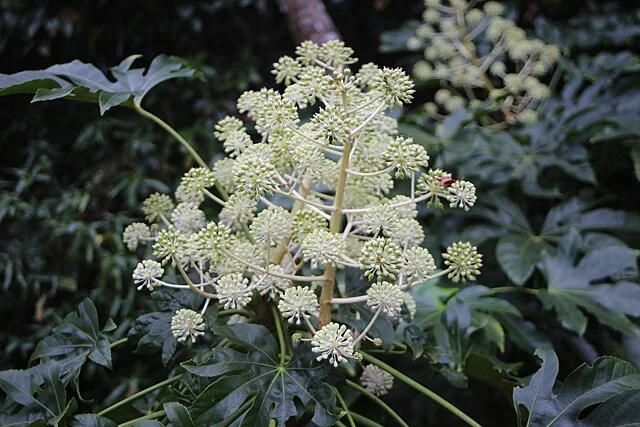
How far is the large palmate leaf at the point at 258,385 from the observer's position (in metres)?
0.64

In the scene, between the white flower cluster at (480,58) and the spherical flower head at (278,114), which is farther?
the white flower cluster at (480,58)

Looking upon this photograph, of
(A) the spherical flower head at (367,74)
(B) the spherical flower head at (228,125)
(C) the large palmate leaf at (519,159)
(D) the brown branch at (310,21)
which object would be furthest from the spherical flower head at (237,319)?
(D) the brown branch at (310,21)

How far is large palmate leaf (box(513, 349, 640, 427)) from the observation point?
67 centimetres

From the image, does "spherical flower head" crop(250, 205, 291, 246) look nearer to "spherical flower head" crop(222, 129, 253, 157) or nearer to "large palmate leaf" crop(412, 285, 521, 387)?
"spherical flower head" crop(222, 129, 253, 157)

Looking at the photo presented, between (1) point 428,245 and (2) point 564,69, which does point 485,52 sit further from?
(1) point 428,245

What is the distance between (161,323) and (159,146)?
1336mm

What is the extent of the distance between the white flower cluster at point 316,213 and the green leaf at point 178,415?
7cm

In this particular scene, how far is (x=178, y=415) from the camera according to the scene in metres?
0.62

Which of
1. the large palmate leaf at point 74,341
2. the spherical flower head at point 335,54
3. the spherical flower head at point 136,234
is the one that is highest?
the spherical flower head at point 335,54

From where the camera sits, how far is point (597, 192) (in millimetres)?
1787

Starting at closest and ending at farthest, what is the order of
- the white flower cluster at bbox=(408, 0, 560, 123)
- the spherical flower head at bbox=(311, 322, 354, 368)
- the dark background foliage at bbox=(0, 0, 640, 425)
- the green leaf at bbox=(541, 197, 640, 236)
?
the spherical flower head at bbox=(311, 322, 354, 368)
the green leaf at bbox=(541, 197, 640, 236)
the dark background foliage at bbox=(0, 0, 640, 425)
the white flower cluster at bbox=(408, 0, 560, 123)

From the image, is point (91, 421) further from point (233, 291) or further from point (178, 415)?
point (233, 291)

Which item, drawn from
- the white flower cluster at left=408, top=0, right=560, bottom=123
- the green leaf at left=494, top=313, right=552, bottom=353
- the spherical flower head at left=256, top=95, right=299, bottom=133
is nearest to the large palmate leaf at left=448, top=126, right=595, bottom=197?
the white flower cluster at left=408, top=0, right=560, bottom=123

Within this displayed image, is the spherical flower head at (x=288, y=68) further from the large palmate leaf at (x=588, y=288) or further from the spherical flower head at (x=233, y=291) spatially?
the large palmate leaf at (x=588, y=288)
